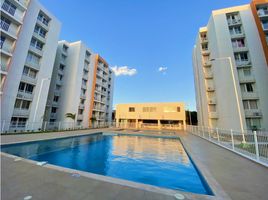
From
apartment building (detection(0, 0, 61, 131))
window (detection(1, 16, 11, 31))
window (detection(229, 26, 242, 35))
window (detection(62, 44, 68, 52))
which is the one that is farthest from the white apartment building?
window (detection(229, 26, 242, 35))

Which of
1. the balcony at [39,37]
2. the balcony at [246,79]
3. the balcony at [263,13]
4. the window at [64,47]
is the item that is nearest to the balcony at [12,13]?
the balcony at [39,37]

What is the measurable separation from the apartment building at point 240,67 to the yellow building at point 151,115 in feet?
29.4

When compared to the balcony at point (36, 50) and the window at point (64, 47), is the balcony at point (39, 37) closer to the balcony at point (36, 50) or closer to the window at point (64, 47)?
the balcony at point (36, 50)

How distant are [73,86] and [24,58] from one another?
8.97 metres

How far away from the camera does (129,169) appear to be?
6387mm

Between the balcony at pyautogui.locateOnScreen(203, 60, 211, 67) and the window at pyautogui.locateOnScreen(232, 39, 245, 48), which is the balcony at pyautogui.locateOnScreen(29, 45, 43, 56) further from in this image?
the window at pyautogui.locateOnScreen(232, 39, 245, 48)

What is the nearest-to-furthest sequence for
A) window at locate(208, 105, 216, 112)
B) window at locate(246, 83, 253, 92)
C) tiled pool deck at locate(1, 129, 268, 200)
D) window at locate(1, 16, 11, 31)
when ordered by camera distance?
tiled pool deck at locate(1, 129, 268, 200), window at locate(1, 16, 11, 31), window at locate(246, 83, 253, 92), window at locate(208, 105, 216, 112)

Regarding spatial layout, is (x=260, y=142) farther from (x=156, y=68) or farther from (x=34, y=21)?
(x=156, y=68)

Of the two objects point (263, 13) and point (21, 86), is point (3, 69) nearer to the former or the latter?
point (21, 86)

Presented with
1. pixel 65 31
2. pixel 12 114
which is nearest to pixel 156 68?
pixel 65 31

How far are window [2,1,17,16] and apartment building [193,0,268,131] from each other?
2596 cm

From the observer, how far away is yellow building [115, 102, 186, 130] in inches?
1160

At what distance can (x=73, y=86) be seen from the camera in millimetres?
24062

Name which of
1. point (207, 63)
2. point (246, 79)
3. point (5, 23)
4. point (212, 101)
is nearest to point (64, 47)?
point (5, 23)
